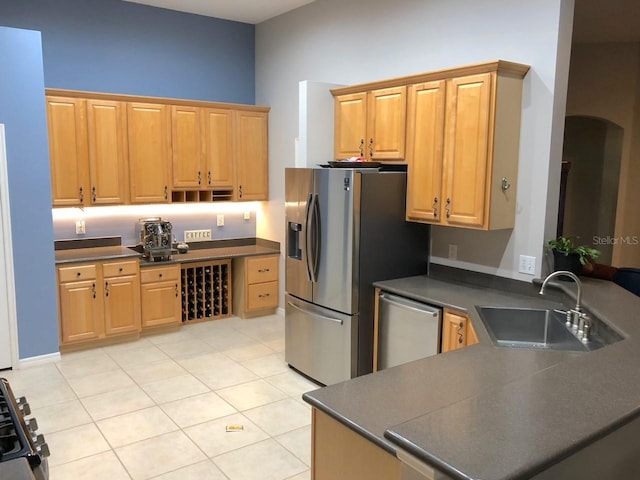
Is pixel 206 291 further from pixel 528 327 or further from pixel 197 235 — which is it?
pixel 528 327

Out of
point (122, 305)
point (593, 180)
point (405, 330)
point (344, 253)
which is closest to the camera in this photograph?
point (405, 330)

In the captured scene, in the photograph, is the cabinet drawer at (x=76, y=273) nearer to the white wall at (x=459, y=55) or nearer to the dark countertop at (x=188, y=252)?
the dark countertop at (x=188, y=252)

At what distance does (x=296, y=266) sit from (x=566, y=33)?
245 centimetres

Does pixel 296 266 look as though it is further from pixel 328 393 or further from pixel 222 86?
pixel 222 86

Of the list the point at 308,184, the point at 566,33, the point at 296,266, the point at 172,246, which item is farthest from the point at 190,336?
the point at 566,33

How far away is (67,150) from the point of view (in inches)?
184

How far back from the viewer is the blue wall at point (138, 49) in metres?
4.81

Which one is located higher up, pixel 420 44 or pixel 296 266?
pixel 420 44

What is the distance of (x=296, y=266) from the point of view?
4.17m

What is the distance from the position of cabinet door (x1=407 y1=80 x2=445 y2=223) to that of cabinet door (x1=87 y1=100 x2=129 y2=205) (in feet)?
9.21

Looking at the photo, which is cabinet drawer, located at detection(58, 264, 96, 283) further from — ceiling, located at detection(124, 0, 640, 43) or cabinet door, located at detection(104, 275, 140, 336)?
ceiling, located at detection(124, 0, 640, 43)

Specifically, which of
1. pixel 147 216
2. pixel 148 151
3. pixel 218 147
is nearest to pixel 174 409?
pixel 147 216

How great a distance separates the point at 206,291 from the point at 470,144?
344 centimetres

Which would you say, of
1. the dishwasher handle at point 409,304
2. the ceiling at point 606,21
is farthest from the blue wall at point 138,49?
the ceiling at point 606,21
